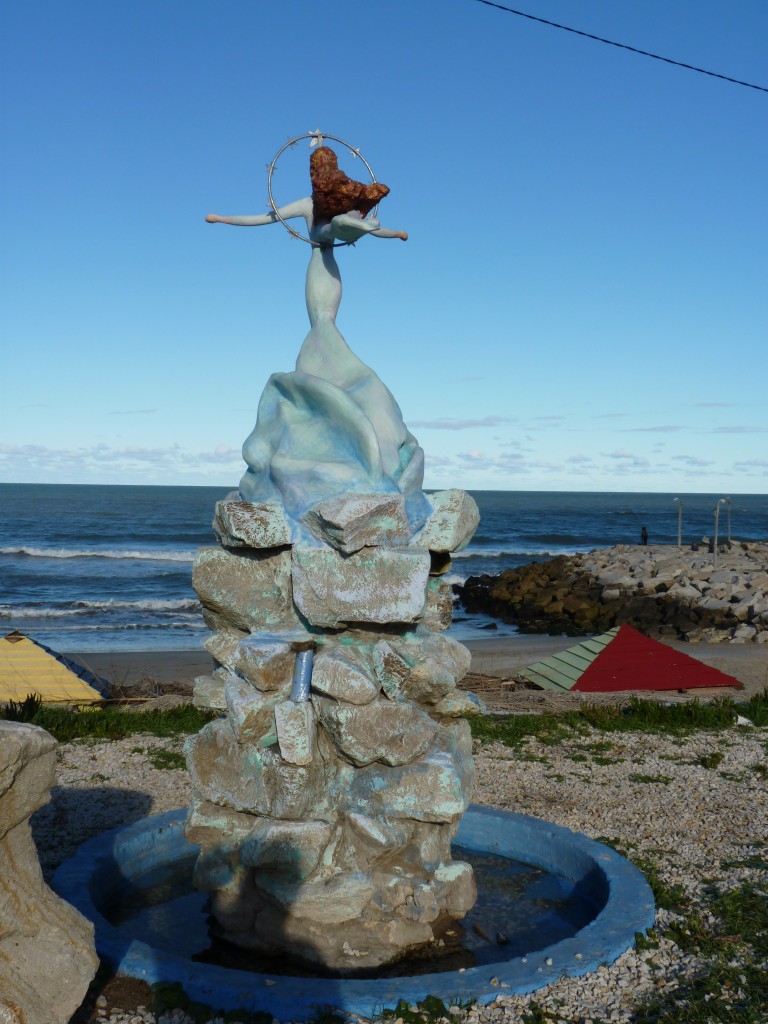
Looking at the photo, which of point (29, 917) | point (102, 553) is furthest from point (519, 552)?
point (29, 917)

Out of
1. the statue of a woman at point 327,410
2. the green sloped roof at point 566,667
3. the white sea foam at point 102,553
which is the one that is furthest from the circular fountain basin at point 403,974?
the white sea foam at point 102,553

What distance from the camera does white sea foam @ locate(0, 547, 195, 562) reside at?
132 ft

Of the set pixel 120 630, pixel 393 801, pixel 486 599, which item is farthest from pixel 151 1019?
pixel 486 599

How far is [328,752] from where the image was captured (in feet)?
18.0

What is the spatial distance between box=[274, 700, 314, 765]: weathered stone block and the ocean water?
15492mm

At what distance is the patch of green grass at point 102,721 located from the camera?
394 inches

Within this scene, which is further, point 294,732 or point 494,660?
point 494,660

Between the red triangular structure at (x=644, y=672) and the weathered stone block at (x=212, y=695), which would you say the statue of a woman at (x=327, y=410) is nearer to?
the weathered stone block at (x=212, y=695)

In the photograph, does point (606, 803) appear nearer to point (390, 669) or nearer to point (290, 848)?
point (390, 669)

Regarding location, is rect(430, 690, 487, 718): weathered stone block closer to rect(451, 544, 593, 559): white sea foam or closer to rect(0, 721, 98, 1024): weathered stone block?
rect(0, 721, 98, 1024): weathered stone block

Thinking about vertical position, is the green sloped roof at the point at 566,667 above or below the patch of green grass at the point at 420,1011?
above

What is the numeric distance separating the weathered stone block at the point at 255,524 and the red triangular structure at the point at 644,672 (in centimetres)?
774

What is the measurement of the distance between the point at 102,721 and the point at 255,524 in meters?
5.76

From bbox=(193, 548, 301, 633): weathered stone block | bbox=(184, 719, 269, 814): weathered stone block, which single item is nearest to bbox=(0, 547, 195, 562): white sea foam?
bbox=(193, 548, 301, 633): weathered stone block
